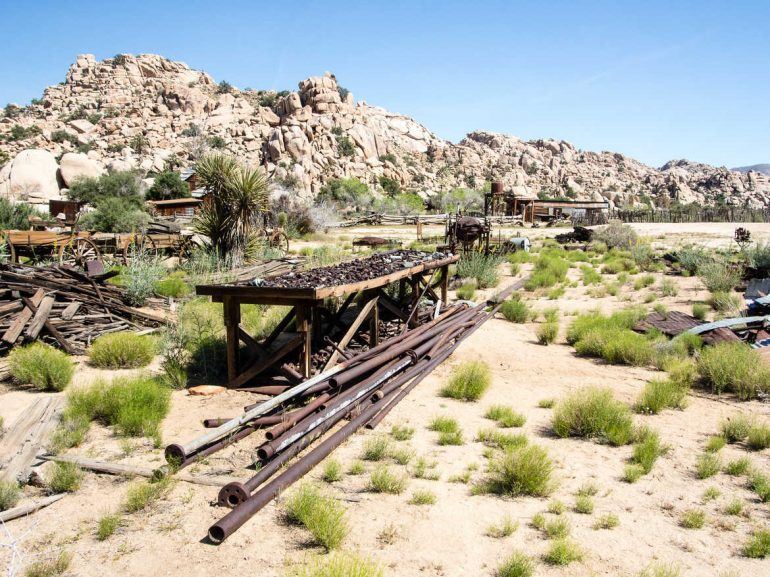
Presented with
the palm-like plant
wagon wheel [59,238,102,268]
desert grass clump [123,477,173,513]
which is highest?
the palm-like plant

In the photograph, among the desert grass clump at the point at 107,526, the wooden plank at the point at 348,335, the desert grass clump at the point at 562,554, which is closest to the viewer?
the desert grass clump at the point at 562,554

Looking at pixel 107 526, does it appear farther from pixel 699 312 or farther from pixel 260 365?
pixel 699 312

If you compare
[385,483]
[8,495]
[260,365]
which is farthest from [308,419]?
[8,495]

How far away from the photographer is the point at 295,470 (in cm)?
436

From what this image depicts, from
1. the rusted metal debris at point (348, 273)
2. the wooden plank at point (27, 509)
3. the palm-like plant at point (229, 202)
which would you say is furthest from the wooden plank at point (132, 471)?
the palm-like plant at point (229, 202)

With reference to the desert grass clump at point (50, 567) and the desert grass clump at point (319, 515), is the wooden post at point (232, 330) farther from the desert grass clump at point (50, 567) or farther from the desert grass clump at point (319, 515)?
the desert grass clump at point (50, 567)

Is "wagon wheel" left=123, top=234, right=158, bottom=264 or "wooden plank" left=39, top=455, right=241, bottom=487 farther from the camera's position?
"wagon wheel" left=123, top=234, right=158, bottom=264

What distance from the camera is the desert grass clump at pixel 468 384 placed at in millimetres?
6711

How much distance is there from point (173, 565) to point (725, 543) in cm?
361

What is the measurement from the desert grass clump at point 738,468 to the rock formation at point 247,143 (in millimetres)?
50250

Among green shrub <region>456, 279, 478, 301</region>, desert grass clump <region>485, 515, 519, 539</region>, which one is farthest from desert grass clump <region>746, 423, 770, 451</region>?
green shrub <region>456, 279, 478, 301</region>

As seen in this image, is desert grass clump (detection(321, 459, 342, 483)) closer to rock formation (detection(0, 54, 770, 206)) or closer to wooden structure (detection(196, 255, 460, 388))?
wooden structure (detection(196, 255, 460, 388))

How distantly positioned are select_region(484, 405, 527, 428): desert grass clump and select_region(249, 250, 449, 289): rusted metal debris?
7.93 ft

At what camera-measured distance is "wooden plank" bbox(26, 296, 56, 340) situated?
7.89 metres
